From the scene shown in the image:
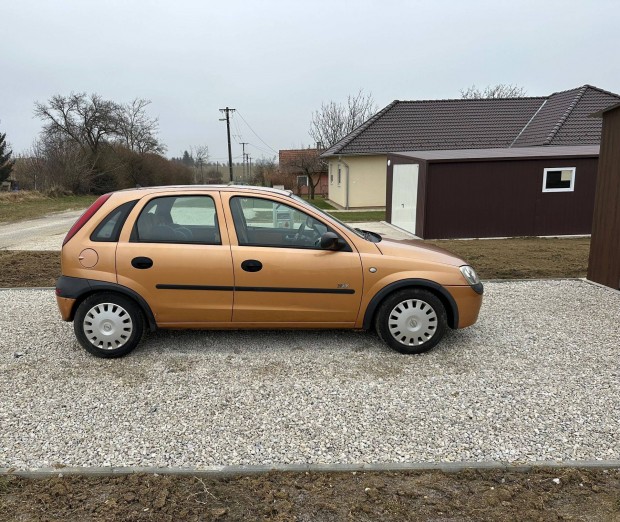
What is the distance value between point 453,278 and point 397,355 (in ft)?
3.00

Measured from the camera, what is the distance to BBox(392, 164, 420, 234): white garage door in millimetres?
15508

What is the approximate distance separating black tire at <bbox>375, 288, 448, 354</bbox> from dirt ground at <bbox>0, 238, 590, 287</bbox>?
4045 millimetres

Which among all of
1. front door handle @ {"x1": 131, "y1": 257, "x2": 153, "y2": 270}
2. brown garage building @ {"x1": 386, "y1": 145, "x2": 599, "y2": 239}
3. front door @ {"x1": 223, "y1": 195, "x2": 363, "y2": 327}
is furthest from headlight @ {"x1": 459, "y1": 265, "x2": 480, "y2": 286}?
brown garage building @ {"x1": 386, "y1": 145, "x2": 599, "y2": 239}

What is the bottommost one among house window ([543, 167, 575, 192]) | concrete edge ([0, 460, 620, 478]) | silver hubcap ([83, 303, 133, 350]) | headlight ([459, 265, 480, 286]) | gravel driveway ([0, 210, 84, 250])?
gravel driveway ([0, 210, 84, 250])

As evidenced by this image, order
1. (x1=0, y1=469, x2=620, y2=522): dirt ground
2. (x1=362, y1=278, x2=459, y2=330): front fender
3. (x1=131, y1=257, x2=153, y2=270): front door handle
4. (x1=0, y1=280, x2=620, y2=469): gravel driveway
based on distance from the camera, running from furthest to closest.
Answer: (x1=362, y1=278, x2=459, y2=330): front fender < (x1=131, y1=257, x2=153, y2=270): front door handle < (x1=0, y1=280, x2=620, y2=469): gravel driveway < (x1=0, y1=469, x2=620, y2=522): dirt ground

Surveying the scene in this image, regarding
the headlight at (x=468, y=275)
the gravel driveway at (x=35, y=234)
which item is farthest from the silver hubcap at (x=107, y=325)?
the gravel driveway at (x=35, y=234)

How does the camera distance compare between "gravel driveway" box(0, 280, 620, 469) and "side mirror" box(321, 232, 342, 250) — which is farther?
"side mirror" box(321, 232, 342, 250)

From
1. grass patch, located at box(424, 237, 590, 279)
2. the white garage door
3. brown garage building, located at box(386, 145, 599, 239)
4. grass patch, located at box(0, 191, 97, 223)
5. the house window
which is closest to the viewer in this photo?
grass patch, located at box(424, 237, 590, 279)

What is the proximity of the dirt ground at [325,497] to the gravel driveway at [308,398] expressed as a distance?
185mm

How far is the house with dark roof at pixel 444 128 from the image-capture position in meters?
24.0

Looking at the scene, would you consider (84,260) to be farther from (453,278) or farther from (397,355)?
(453,278)

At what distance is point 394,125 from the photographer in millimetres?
25781

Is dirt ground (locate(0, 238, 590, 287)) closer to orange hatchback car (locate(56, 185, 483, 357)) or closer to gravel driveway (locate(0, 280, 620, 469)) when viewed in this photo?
gravel driveway (locate(0, 280, 620, 469))

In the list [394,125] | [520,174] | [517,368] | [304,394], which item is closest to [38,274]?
[304,394]
